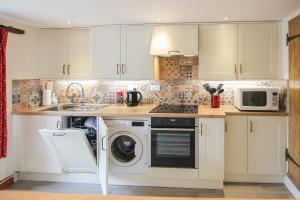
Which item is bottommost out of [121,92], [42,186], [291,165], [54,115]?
[42,186]

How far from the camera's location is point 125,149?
12.6 ft

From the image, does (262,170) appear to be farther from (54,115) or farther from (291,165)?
(54,115)

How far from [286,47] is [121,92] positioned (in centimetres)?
222

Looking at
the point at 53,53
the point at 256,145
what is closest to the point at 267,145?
the point at 256,145

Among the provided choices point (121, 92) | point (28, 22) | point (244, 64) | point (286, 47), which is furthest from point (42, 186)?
point (286, 47)

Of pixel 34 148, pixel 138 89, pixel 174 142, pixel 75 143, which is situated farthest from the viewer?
pixel 138 89

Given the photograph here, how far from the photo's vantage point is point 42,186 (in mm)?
3785

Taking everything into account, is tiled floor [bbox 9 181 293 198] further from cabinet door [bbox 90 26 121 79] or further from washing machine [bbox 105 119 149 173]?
cabinet door [bbox 90 26 121 79]

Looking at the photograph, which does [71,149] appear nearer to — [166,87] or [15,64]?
[15,64]

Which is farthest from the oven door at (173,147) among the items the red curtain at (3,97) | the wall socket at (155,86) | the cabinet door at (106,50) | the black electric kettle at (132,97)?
the red curtain at (3,97)

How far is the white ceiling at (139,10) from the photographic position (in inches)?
117

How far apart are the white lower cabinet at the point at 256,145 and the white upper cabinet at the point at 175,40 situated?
1.01m

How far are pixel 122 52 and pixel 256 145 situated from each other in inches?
80.6

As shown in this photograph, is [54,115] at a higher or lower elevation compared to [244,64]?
lower
